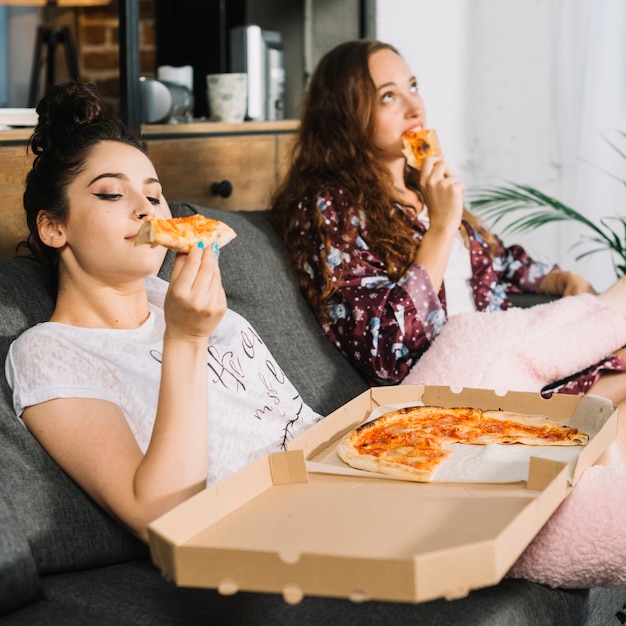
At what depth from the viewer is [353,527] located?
44.4 inches

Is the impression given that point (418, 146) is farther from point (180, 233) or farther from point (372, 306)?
point (180, 233)

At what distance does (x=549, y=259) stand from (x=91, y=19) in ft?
7.10

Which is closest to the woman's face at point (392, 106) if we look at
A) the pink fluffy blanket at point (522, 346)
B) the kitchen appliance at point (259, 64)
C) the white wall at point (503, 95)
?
the pink fluffy blanket at point (522, 346)

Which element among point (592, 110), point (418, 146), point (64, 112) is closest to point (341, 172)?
point (418, 146)

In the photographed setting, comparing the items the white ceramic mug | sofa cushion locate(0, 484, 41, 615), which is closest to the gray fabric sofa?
sofa cushion locate(0, 484, 41, 615)

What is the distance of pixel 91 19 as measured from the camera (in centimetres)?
310

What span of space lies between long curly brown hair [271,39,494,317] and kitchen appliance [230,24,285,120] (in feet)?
1.80

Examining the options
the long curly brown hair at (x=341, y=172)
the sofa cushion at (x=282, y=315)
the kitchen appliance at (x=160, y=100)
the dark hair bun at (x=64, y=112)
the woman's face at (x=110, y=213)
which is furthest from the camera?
the kitchen appliance at (x=160, y=100)

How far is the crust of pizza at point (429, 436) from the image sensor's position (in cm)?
134

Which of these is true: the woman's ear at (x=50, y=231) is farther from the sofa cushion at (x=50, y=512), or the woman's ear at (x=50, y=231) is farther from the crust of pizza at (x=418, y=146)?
the crust of pizza at (x=418, y=146)

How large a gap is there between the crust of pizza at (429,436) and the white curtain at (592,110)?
8.30 feet

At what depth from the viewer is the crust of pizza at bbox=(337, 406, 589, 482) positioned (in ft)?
4.41

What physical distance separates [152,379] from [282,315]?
2.26 feet

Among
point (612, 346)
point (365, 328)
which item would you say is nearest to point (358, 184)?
point (365, 328)
